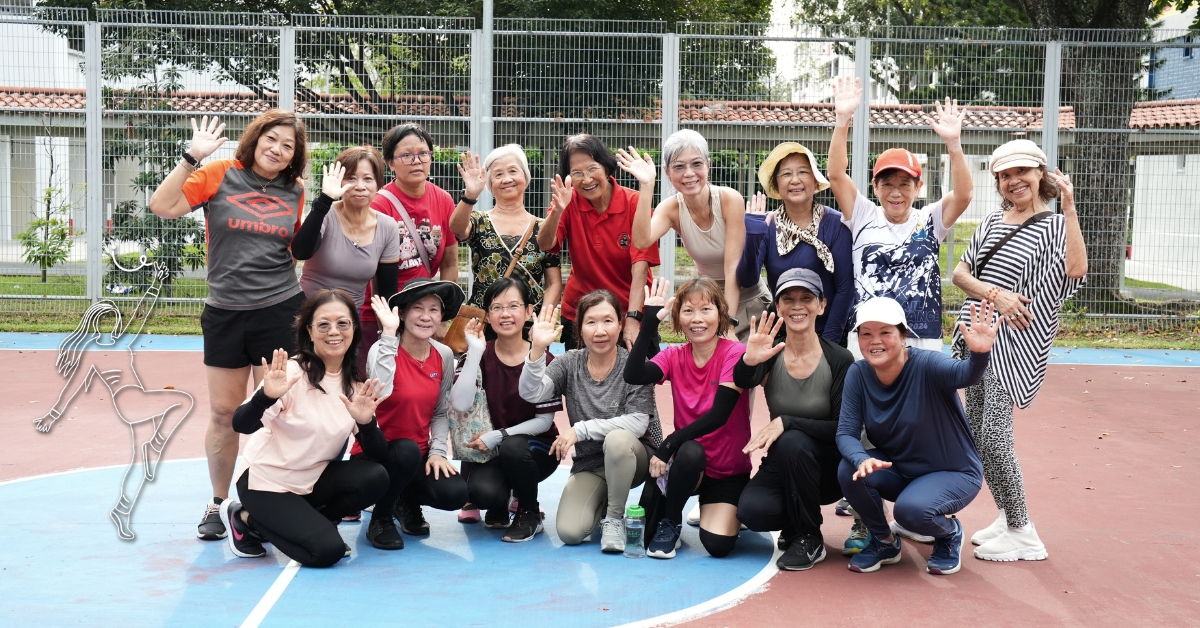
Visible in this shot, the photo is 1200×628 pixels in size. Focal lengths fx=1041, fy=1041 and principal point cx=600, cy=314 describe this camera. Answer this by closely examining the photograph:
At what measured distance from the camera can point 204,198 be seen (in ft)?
15.2

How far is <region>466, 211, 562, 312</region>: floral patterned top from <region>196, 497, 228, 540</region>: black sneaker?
5.17 ft

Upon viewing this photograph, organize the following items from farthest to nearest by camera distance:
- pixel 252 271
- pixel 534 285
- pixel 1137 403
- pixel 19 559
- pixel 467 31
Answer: pixel 467 31, pixel 1137 403, pixel 534 285, pixel 252 271, pixel 19 559

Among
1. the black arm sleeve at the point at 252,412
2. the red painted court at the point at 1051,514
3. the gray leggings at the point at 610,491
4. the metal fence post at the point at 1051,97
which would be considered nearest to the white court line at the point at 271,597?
the black arm sleeve at the point at 252,412

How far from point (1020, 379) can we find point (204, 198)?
3.71 metres

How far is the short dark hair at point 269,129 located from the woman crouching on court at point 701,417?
68.9 inches

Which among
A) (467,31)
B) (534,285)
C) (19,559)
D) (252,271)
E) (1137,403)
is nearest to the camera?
(19,559)

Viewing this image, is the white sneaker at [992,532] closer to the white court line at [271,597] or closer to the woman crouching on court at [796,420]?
the woman crouching on court at [796,420]

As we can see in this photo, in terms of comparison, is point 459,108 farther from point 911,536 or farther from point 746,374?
point 911,536

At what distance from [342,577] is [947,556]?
8.32 ft

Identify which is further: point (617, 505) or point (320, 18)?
point (320, 18)

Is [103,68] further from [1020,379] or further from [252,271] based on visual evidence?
[1020,379]

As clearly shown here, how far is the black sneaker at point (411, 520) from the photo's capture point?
4.95 meters

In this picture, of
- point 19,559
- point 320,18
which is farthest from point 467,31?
point 19,559

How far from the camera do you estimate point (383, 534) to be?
4715mm
